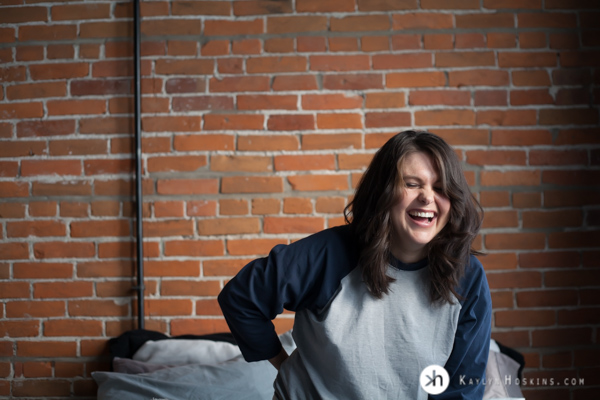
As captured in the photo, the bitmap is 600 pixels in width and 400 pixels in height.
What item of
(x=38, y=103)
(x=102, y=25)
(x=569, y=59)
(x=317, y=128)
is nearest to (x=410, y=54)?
(x=317, y=128)

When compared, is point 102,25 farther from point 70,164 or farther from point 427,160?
point 427,160

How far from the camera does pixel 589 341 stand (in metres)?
2.06

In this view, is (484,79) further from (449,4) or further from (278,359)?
(278,359)

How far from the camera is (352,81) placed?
2.05 meters

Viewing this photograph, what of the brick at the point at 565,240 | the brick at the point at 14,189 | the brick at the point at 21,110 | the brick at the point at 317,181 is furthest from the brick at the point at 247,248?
the brick at the point at 565,240

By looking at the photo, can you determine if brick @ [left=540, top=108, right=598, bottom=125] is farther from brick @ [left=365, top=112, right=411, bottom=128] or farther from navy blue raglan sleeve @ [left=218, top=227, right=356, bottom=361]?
navy blue raglan sleeve @ [left=218, top=227, right=356, bottom=361]

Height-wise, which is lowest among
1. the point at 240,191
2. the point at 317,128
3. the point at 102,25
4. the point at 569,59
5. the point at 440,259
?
the point at 440,259

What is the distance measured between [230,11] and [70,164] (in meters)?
0.95

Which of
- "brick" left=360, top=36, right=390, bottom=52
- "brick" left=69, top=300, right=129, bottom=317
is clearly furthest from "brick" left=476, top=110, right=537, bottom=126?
"brick" left=69, top=300, right=129, bottom=317

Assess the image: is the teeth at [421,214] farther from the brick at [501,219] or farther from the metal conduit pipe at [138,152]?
the metal conduit pipe at [138,152]

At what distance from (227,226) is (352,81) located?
825 mm

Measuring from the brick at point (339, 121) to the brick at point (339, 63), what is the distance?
0.66 feet

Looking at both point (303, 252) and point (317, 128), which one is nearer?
point (303, 252)

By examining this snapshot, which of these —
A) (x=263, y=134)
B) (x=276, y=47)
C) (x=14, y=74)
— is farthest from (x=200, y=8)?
(x=14, y=74)
